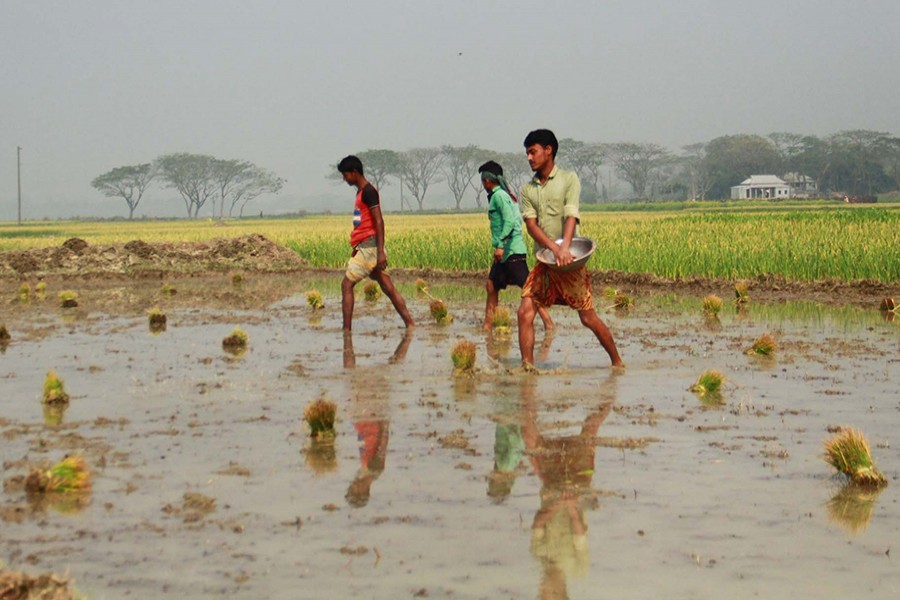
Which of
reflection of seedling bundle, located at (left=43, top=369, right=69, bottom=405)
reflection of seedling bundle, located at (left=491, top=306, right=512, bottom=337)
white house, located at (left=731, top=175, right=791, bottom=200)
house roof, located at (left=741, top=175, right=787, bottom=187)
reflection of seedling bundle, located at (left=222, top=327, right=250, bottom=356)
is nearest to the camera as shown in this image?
reflection of seedling bundle, located at (left=43, top=369, right=69, bottom=405)

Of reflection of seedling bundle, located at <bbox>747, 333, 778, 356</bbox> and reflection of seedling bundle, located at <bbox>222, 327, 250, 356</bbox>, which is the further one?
reflection of seedling bundle, located at <bbox>222, 327, 250, 356</bbox>

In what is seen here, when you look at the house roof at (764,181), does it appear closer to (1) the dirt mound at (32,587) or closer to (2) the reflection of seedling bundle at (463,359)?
(2) the reflection of seedling bundle at (463,359)

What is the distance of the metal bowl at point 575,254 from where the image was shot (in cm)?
915

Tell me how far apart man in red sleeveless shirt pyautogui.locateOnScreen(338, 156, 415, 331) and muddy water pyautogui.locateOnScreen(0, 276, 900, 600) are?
1.12 metres

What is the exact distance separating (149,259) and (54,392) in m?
19.0

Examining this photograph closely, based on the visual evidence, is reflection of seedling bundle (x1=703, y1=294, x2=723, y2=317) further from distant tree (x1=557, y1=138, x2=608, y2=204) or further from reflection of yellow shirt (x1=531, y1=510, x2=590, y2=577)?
distant tree (x1=557, y1=138, x2=608, y2=204)

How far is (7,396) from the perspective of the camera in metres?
9.04

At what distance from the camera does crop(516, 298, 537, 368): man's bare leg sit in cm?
945

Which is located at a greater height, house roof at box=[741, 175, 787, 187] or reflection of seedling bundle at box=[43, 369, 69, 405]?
house roof at box=[741, 175, 787, 187]

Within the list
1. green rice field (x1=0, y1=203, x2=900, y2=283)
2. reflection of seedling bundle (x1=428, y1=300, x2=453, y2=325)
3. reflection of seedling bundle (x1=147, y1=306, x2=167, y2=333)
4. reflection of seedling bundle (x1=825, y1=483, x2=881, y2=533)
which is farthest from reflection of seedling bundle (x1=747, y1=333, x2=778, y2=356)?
reflection of seedling bundle (x1=147, y1=306, x2=167, y2=333)

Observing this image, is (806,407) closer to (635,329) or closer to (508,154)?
(635,329)

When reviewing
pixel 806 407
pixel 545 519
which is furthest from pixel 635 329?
pixel 545 519

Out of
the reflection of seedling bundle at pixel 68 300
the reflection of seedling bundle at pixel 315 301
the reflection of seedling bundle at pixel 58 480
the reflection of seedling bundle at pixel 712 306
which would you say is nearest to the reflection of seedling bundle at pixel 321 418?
the reflection of seedling bundle at pixel 58 480

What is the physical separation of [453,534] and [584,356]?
5.98 meters
